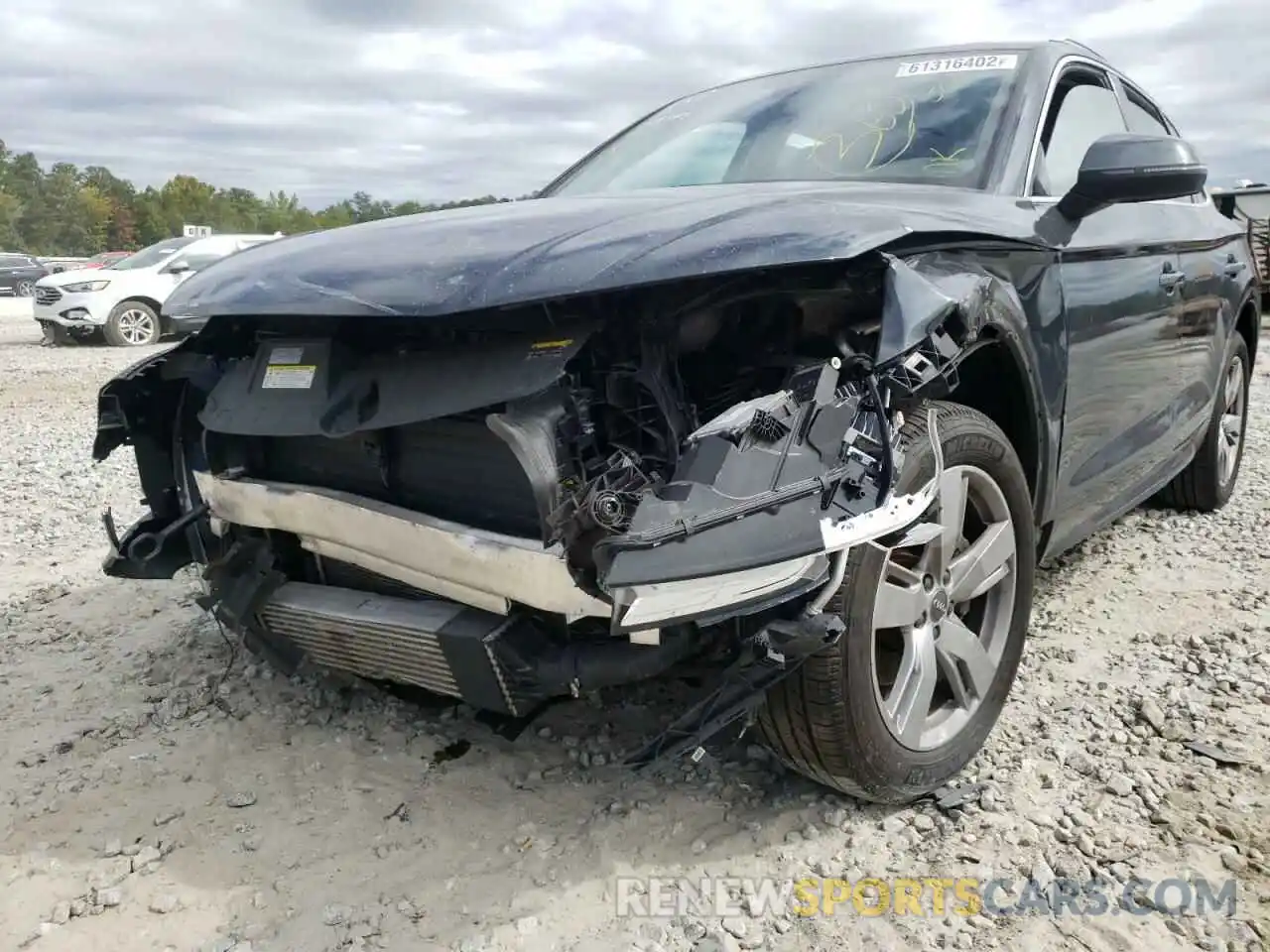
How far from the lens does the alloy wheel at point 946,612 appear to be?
2.15m

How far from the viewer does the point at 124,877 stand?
212 cm

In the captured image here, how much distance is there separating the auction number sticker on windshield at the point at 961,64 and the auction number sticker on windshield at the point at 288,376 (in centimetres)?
203

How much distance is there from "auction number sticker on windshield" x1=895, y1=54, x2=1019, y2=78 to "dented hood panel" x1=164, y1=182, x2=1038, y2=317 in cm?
71

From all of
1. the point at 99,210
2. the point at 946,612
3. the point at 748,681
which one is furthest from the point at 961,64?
the point at 99,210

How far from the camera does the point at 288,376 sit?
218 centimetres

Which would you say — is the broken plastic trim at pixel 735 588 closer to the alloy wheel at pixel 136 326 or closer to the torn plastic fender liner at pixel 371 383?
the torn plastic fender liner at pixel 371 383

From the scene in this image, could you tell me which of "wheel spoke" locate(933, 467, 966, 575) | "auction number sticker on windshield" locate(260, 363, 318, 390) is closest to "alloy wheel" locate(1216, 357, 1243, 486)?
"wheel spoke" locate(933, 467, 966, 575)

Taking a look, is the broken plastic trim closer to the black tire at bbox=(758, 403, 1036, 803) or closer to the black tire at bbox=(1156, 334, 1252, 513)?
the black tire at bbox=(758, 403, 1036, 803)

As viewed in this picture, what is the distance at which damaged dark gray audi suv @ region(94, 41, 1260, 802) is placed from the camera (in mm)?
1781

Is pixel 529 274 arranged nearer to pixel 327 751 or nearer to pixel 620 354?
pixel 620 354

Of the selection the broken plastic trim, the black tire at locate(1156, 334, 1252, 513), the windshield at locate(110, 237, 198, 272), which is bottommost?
the black tire at locate(1156, 334, 1252, 513)

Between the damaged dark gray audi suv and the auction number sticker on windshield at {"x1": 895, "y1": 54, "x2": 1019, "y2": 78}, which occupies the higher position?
the auction number sticker on windshield at {"x1": 895, "y1": 54, "x2": 1019, "y2": 78}

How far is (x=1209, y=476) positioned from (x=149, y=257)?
544 inches

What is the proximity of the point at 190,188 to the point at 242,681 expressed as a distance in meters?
94.1
